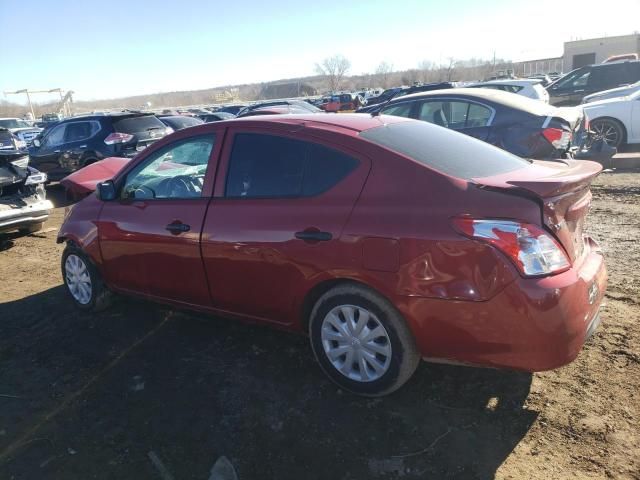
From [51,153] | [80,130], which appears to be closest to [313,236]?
[80,130]

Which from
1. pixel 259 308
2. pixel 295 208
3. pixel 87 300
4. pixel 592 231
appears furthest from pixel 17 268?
pixel 592 231

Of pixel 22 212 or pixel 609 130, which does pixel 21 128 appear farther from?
pixel 609 130

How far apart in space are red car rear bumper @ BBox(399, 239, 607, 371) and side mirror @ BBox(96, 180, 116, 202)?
2756mm

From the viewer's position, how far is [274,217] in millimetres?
3191

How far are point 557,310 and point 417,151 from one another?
3.91ft

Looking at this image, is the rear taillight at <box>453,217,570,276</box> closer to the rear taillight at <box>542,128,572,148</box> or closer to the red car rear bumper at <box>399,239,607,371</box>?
the red car rear bumper at <box>399,239,607,371</box>

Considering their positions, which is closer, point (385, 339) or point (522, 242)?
point (522, 242)

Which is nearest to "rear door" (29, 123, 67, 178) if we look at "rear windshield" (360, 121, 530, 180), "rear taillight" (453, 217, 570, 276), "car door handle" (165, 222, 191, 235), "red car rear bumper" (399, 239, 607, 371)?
"car door handle" (165, 222, 191, 235)

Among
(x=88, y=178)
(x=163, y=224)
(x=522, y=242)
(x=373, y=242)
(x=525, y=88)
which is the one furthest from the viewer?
(x=525, y=88)

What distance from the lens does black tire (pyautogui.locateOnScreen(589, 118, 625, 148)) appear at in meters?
10.4

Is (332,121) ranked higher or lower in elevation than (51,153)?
higher

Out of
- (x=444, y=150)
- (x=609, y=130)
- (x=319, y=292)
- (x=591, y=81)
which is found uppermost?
(x=591, y=81)

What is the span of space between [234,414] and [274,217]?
1226 mm

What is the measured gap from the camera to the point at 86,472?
8.70 feet
